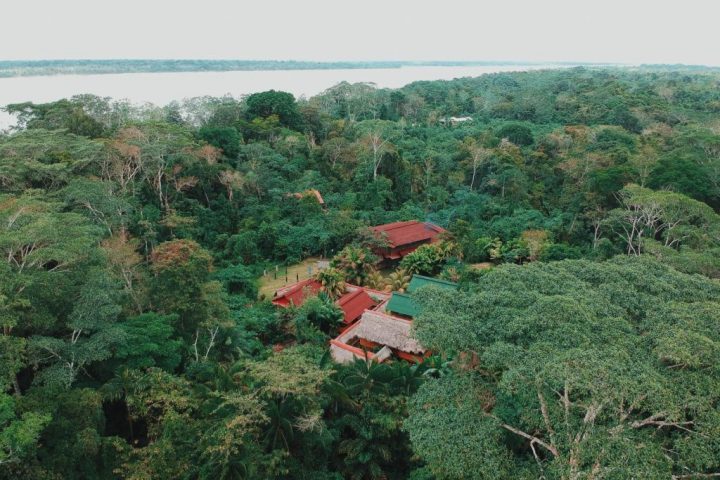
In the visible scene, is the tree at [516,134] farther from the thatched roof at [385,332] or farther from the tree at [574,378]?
the tree at [574,378]

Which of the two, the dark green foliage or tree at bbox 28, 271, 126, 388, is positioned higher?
the dark green foliage

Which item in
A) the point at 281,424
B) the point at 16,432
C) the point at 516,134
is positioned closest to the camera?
the point at 16,432

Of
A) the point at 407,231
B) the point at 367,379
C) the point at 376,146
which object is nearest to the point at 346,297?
the point at 407,231

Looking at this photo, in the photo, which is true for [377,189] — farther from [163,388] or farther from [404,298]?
[163,388]

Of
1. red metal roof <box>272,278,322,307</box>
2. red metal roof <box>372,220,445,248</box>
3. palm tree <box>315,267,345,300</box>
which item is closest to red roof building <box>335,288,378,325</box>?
palm tree <box>315,267,345,300</box>

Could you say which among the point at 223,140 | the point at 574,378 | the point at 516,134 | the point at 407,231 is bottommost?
the point at 407,231

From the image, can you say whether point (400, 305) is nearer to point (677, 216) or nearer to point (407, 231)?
point (407, 231)

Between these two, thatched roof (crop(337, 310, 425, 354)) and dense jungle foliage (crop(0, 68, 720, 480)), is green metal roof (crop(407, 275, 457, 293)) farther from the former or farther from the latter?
thatched roof (crop(337, 310, 425, 354))
